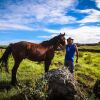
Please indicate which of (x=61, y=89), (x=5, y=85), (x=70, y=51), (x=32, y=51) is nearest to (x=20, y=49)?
(x=32, y=51)

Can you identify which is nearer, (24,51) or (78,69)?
(24,51)

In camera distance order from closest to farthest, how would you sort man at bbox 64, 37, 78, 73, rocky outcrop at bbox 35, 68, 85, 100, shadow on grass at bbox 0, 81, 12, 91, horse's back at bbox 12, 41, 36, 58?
rocky outcrop at bbox 35, 68, 85, 100 → shadow on grass at bbox 0, 81, 12, 91 → man at bbox 64, 37, 78, 73 → horse's back at bbox 12, 41, 36, 58

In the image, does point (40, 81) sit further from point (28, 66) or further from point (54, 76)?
point (28, 66)

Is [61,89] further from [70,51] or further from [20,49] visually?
[20,49]

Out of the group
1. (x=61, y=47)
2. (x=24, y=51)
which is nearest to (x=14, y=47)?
(x=24, y=51)

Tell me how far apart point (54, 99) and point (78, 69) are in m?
11.0

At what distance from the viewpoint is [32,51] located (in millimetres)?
15344

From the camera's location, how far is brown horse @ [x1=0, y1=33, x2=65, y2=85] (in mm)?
14938

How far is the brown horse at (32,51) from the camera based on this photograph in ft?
49.0

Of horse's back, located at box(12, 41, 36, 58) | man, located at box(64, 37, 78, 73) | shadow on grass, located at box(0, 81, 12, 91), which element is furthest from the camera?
horse's back, located at box(12, 41, 36, 58)

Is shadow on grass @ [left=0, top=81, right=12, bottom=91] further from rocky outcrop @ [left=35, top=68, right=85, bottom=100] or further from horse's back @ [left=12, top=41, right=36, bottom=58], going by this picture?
rocky outcrop @ [left=35, top=68, right=85, bottom=100]

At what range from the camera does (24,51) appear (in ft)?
49.4

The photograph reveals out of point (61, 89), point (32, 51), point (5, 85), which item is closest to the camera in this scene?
point (61, 89)

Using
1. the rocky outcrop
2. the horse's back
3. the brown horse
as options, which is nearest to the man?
the brown horse
